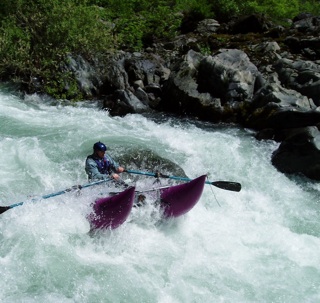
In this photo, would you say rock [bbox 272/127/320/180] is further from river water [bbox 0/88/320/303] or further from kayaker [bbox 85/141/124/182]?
kayaker [bbox 85/141/124/182]

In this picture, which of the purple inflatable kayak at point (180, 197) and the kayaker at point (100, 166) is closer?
the purple inflatable kayak at point (180, 197)

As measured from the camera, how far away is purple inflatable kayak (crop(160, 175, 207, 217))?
6980 mm

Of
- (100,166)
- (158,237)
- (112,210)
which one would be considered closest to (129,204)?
(112,210)

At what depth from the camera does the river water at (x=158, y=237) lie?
5.87 m

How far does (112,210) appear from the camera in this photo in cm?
643

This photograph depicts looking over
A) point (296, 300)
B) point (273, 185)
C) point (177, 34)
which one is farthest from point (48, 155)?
point (177, 34)

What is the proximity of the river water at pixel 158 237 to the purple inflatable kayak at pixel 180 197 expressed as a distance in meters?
0.25

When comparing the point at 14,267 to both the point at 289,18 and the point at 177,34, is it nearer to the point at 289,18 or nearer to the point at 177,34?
the point at 177,34

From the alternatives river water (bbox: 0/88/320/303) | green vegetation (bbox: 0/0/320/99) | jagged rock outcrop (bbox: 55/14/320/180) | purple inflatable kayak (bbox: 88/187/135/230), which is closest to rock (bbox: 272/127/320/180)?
Result: jagged rock outcrop (bbox: 55/14/320/180)

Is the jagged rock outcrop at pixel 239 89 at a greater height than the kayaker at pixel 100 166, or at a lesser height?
lesser

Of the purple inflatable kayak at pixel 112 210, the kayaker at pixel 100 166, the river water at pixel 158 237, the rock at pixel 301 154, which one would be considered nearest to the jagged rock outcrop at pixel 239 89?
the rock at pixel 301 154

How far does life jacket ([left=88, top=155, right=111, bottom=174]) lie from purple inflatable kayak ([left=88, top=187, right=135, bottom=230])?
2.70 feet

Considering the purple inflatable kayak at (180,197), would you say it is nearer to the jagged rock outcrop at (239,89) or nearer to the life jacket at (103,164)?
the life jacket at (103,164)

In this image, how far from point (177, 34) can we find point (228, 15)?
3.55 m
